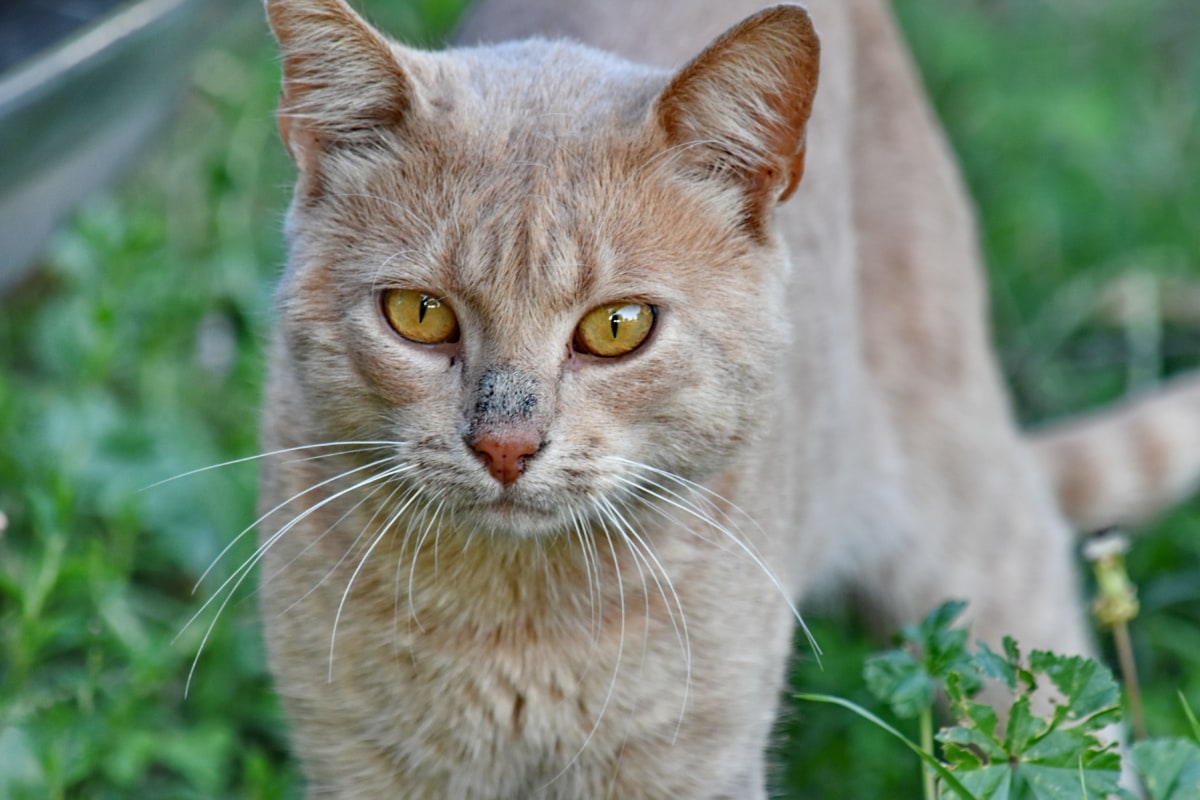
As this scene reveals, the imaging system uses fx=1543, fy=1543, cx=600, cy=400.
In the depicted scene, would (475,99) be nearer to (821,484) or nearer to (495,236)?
(495,236)

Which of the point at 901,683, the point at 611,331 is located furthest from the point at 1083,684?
the point at 611,331

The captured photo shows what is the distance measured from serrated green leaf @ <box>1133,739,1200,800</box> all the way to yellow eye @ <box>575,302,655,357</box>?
35.6 inches

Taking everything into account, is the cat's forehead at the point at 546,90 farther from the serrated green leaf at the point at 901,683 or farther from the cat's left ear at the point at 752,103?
the serrated green leaf at the point at 901,683

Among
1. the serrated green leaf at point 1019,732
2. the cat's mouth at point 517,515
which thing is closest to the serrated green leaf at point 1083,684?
the serrated green leaf at point 1019,732

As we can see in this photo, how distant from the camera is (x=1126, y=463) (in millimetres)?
3848

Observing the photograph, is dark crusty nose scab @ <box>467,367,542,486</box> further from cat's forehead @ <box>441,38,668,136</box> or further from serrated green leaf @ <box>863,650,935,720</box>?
serrated green leaf @ <box>863,650,935,720</box>

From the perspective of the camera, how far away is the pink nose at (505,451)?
2031 millimetres

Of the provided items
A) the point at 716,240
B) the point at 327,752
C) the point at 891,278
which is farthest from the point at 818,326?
the point at 327,752

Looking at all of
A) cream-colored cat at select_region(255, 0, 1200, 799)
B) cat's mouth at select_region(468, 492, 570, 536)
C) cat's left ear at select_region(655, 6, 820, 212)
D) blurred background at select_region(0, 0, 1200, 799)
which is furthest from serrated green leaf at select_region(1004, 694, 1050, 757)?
blurred background at select_region(0, 0, 1200, 799)

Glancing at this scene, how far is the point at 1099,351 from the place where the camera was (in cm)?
463

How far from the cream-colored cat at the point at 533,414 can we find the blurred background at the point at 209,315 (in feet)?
1.84

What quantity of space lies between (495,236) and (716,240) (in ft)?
1.15

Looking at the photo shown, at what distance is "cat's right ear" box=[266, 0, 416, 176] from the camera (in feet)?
7.20

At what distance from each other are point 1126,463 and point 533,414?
228 cm
